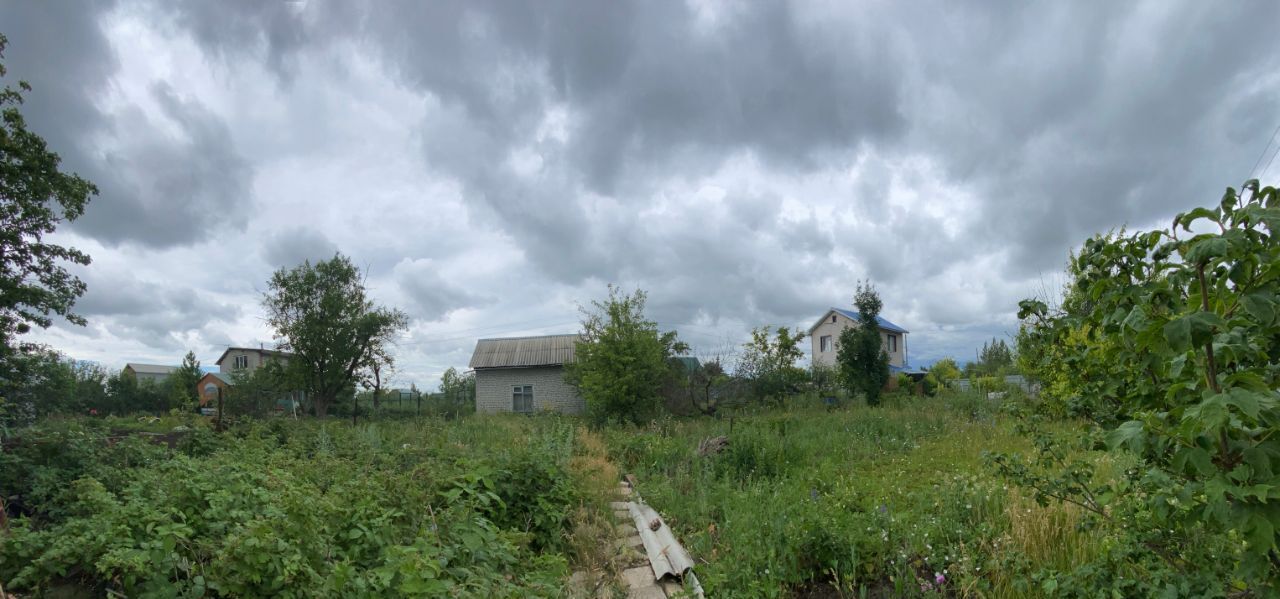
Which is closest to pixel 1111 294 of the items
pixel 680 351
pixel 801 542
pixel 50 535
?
pixel 801 542

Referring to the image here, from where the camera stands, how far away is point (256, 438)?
7027 millimetres

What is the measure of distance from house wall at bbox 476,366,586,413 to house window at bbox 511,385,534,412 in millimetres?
140

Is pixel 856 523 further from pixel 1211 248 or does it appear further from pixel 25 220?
pixel 25 220

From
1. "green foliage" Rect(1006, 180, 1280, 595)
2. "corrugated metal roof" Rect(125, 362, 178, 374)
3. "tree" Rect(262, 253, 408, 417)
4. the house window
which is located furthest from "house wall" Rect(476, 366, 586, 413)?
"corrugated metal roof" Rect(125, 362, 178, 374)

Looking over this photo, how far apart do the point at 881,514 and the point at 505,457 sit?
10.0ft

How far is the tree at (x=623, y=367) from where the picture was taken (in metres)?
14.2

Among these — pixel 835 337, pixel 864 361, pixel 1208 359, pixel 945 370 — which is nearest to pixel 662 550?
pixel 1208 359

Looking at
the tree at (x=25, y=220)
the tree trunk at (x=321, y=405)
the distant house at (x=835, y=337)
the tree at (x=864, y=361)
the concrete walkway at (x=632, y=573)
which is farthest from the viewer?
the distant house at (x=835, y=337)

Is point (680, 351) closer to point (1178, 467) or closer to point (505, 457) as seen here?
point (505, 457)

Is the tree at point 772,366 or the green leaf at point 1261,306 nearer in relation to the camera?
the green leaf at point 1261,306

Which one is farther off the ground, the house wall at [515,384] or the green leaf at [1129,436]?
the green leaf at [1129,436]

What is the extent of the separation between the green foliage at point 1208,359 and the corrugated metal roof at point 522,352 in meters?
22.2

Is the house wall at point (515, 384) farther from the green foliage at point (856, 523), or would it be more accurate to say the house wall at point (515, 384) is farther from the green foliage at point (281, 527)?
the green foliage at point (281, 527)

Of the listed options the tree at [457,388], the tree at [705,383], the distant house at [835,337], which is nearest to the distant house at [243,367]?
the tree at [457,388]
